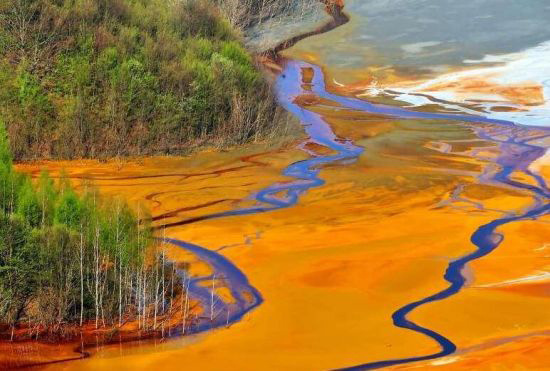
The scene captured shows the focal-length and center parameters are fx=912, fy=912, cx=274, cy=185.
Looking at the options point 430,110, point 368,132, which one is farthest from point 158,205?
point 430,110

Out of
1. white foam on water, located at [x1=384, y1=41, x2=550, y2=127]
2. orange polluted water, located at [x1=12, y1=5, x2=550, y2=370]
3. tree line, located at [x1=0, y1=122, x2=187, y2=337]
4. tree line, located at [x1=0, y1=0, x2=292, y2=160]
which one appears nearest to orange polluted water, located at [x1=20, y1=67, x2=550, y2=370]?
orange polluted water, located at [x1=12, y1=5, x2=550, y2=370]

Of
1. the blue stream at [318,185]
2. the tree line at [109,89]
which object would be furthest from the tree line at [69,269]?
the tree line at [109,89]

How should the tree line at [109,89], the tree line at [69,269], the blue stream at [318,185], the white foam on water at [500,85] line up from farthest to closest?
the white foam on water at [500,85] → the tree line at [109,89] → the blue stream at [318,185] → the tree line at [69,269]

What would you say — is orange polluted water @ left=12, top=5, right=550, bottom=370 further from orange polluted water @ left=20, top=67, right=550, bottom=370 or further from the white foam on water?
the white foam on water

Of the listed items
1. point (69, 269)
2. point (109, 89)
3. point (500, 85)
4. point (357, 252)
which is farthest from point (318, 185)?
point (500, 85)

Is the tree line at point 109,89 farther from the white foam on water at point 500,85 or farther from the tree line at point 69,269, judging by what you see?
the tree line at point 69,269
